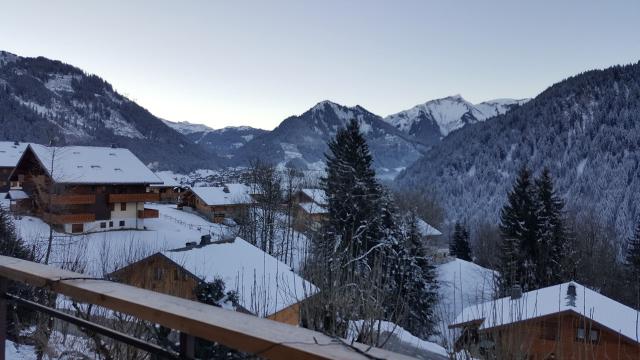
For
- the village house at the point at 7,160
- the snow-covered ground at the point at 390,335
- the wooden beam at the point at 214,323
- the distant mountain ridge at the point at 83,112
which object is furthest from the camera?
the distant mountain ridge at the point at 83,112

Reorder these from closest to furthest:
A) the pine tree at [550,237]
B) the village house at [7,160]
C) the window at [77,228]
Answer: the pine tree at [550,237] → the window at [77,228] → the village house at [7,160]

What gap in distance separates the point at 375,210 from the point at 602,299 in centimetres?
1048

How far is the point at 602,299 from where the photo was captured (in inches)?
659

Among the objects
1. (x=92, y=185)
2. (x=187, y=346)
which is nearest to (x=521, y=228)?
(x=92, y=185)

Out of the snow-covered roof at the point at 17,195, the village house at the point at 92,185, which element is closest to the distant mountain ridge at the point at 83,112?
the snow-covered roof at the point at 17,195

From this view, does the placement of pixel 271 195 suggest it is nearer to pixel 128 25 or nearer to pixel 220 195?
pixel 128 25

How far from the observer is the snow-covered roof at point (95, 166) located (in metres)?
29.5

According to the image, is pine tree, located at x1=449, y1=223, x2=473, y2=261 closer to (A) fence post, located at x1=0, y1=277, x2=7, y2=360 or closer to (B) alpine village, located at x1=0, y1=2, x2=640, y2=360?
(B) alpine village, located at x1=0, y1=2, x2=640, y2=360

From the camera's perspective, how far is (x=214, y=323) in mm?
1180

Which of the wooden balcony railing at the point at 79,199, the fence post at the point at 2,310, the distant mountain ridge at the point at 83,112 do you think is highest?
the distant mountain ridge at the point at 83,112

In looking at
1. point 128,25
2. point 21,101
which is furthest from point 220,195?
point 21,101

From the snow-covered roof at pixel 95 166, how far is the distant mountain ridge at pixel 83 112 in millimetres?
100585

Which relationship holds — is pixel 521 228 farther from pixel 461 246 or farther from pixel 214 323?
pixel 214 323

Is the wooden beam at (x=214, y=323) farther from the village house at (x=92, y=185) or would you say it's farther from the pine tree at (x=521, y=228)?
the village house at (x=92, y=185)
